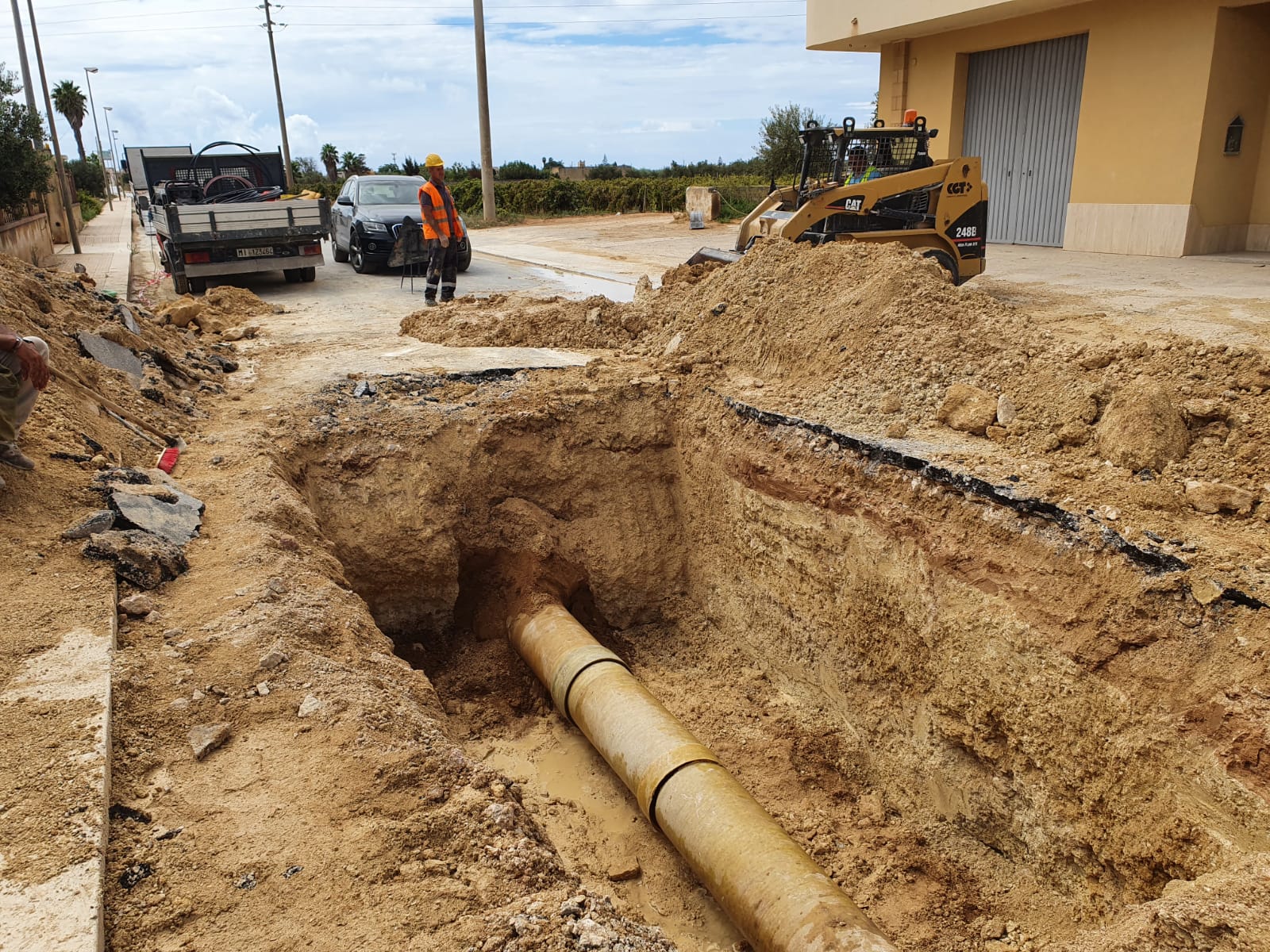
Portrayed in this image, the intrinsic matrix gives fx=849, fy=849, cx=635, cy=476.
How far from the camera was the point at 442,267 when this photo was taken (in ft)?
36.8

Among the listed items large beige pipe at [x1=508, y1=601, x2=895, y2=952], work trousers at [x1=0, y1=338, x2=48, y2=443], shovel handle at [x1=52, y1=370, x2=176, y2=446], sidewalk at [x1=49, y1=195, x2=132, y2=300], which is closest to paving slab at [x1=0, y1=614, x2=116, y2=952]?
work trousers at [x1=0, y1=338, x2=48, y2=443]

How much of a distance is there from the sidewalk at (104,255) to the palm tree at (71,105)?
23.7m

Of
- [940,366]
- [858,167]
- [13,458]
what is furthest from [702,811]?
[858,167]

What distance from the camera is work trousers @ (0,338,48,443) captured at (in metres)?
4.10

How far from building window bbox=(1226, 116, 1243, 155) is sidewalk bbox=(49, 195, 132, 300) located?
54.4 ft

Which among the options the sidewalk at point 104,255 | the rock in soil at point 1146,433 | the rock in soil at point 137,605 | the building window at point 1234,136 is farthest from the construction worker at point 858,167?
the sidewalk at point 104,255

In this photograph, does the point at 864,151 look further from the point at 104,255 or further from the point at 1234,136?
the point at 104,255

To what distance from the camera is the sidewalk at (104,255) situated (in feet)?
49.2

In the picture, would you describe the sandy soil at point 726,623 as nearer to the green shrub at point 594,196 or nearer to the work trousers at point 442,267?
the work trousers at point 442,267

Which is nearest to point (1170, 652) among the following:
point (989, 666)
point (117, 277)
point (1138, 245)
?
point (989, 666)

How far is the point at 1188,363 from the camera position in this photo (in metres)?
4.71

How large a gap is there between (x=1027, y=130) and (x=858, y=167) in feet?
22.6

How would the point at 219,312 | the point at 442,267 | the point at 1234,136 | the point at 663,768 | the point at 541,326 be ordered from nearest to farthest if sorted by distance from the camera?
the point at 663,768, the point at 541,326, the point at 219,312, the point at 442,267, the point at 1234,136

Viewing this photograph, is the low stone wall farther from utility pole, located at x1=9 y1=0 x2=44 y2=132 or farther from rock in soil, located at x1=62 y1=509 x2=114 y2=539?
rock in soil, located at x1=62 y1=509 x2=114 y2=539
